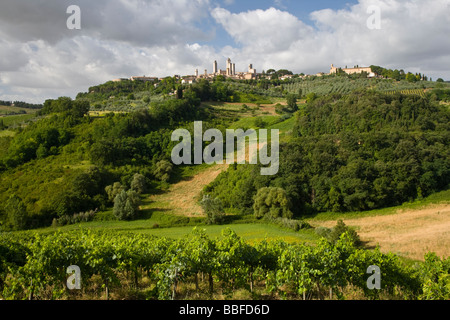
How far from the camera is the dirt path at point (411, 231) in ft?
73.8

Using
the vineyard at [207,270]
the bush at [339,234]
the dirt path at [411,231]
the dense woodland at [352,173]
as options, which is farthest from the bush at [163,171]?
the vineyard at [207,270]

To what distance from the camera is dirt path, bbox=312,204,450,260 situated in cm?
2250

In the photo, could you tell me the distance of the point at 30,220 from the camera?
3338cm

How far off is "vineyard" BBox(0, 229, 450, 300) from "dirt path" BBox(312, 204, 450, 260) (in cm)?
1087

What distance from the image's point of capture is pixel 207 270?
11.5 m

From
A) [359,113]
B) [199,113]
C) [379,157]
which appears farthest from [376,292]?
[199,113]

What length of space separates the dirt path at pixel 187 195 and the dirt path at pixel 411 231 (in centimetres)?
1778

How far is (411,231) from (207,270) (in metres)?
24.2

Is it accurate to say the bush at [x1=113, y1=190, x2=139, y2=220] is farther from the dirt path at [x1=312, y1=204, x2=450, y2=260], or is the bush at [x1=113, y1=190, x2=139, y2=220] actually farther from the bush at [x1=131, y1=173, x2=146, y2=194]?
the dirt path at [x1=312, y1=204, x2=450, y2=260]

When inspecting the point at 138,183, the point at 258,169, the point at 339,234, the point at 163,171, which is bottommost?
the point at 339,234

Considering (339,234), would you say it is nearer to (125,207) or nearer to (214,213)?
(214,213)

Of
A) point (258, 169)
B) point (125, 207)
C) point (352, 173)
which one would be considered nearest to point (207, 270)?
point (125, 207)

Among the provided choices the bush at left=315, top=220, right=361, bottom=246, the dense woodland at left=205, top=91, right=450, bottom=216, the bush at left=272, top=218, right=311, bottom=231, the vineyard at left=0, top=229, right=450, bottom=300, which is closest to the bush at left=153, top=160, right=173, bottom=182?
the dense woodland at left=205, top=91, right=450, bottom=216
